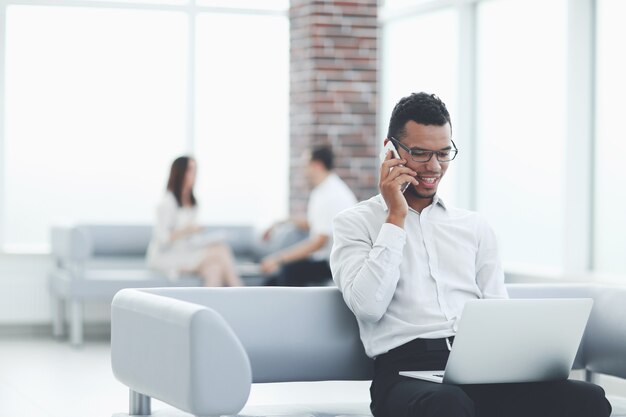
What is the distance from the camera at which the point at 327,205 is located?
7566 millimetres

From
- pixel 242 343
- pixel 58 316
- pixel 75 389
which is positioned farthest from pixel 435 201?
pixel 58 316

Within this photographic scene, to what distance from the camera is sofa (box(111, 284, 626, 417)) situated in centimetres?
290

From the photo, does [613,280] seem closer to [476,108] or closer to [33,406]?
[476,108]

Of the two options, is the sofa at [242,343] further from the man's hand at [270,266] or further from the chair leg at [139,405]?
the man's hand at [270,266]

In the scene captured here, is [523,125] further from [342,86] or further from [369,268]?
[369,268]

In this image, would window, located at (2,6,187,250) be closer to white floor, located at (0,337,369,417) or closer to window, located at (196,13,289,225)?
window, located at (196,13,289,225)

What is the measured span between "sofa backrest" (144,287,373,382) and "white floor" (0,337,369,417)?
1780 millimetres

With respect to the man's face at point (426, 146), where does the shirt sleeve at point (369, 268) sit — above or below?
below

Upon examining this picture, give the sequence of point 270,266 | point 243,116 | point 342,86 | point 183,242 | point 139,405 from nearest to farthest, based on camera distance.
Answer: point 139,405
point 270,266
point 183,242
point 342,86
point 243,116

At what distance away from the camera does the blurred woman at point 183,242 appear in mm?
8125

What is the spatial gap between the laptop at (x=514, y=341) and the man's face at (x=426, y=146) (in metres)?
0.55

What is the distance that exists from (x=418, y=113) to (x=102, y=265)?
5721 mm

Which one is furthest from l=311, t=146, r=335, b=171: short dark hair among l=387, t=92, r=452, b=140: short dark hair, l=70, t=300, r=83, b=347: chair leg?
l=387, t=92, r=452, b=140: short dark hair

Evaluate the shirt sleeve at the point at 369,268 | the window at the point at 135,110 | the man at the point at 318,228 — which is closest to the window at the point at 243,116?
the window at the point at 135,110
